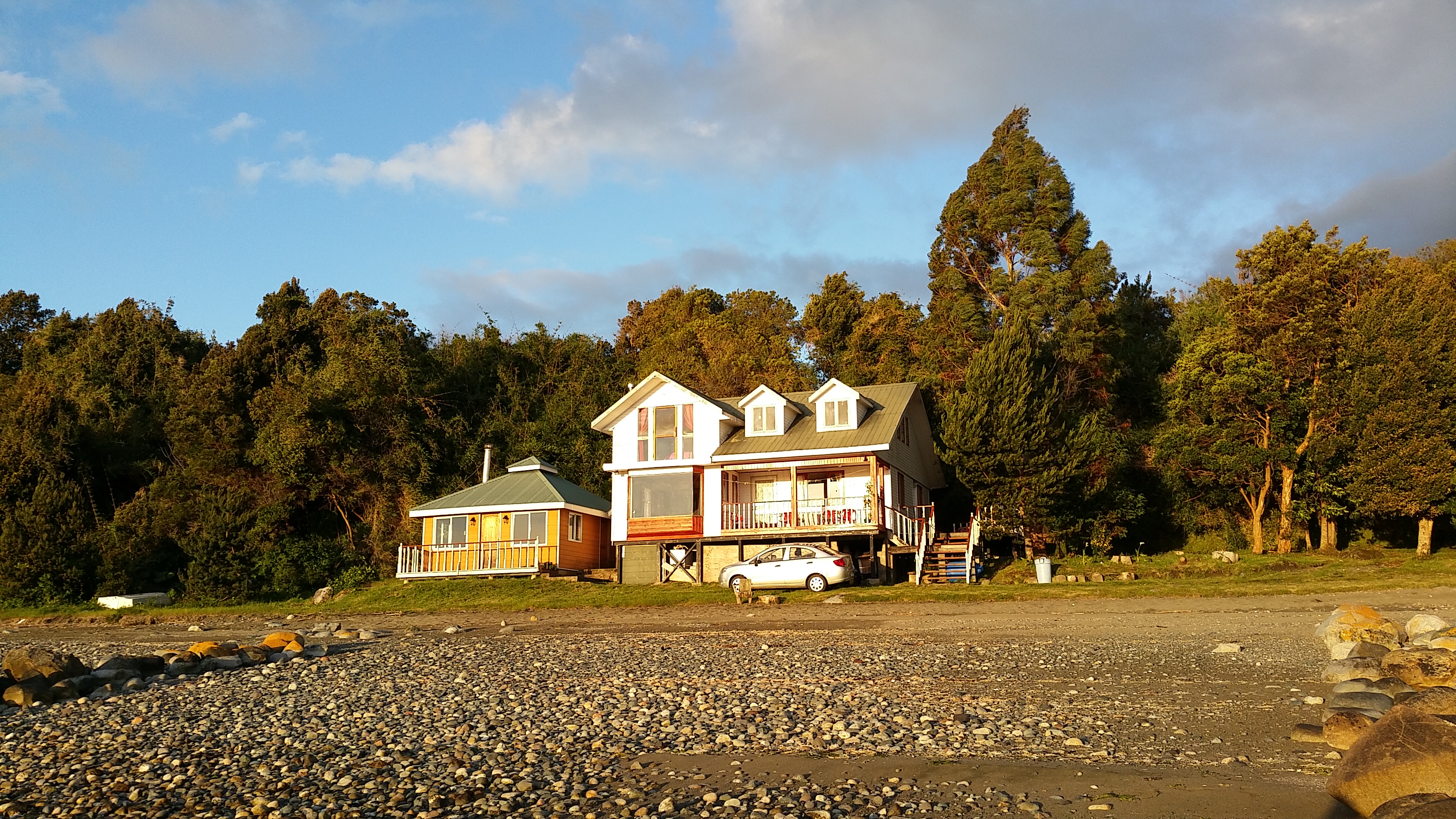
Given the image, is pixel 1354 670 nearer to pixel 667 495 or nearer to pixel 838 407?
pixel 838 407

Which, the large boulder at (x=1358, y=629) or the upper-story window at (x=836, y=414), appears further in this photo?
the upper-story window at (x=836, y=414)

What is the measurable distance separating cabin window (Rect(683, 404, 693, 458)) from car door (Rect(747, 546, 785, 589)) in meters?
6.58

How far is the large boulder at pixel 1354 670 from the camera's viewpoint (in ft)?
41.1

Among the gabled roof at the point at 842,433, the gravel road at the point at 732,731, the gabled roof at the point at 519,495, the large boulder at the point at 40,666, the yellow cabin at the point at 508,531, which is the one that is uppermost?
the gabled roof at the point at 842,433

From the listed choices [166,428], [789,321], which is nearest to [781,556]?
[789,321]

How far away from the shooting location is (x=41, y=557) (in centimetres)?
3566

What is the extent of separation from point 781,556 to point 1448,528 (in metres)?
22.8

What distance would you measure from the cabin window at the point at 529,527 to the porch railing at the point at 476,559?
23cm

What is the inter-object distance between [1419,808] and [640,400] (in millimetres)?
29296

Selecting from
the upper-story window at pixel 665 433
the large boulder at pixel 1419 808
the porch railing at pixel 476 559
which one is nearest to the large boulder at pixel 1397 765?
the large boulder at pixel 1419 808

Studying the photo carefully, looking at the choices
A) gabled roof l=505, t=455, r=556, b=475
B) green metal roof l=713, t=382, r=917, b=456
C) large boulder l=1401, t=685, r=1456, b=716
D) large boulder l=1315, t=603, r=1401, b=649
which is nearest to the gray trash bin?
green metal roof l=713, t=382, r=917, b=456

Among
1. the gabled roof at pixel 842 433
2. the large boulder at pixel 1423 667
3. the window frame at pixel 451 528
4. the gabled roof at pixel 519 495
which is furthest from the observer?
the window frame at pixel 451 528

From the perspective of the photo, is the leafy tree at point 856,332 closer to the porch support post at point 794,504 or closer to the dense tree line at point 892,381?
the dense tree line at point 892,381

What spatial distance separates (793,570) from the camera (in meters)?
27.8
